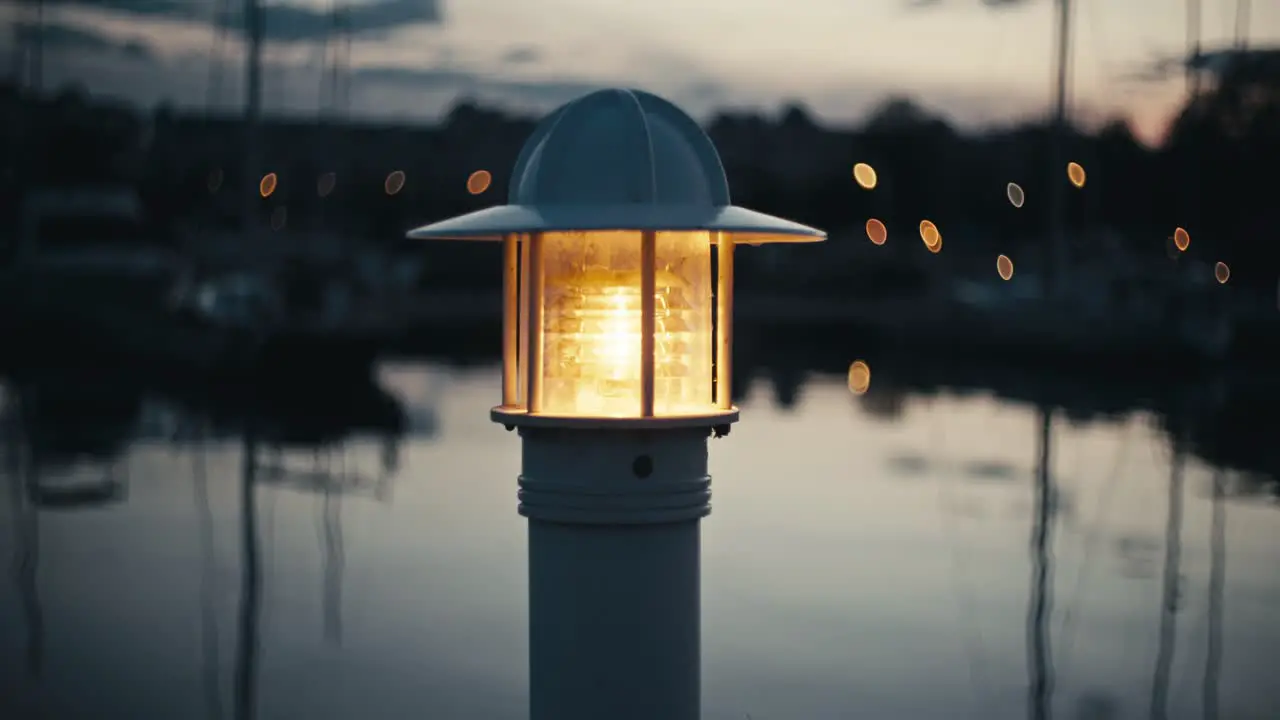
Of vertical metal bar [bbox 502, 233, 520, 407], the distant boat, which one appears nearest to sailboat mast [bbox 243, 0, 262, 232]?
the distant boat

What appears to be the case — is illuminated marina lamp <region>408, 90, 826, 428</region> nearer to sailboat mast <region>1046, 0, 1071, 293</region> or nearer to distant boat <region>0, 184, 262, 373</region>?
distant boat <region>0, 184, 262, 373</region>

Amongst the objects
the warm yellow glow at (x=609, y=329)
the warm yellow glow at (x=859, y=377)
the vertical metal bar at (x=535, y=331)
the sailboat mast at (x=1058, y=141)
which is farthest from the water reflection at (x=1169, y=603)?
the sailboat mast at (x=1058, y=141)

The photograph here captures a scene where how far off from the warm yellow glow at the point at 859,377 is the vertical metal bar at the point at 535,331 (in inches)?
1165

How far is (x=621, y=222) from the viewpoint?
492 cm

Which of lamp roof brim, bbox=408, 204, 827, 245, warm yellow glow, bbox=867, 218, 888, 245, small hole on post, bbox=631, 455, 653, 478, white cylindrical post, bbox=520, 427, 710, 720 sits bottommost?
white cylindrical post, bbox=520, 427, 710, 720

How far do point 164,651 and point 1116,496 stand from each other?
1204 cm

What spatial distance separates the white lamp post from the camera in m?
5.01

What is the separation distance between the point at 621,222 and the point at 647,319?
0.31 meters

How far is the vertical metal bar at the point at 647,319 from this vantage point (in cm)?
502

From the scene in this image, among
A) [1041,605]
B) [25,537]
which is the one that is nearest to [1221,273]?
[1041,605]

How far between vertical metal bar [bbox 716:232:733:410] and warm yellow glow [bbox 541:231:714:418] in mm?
161

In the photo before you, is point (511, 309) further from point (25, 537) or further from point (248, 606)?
point (25, 537)

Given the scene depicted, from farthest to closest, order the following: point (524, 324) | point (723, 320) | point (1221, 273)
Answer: point (1221, 273) → point (723, 320) → point (524, 324)

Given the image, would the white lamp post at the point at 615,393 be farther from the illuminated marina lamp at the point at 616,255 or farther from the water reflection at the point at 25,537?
the water reflection at the point at 25,537
